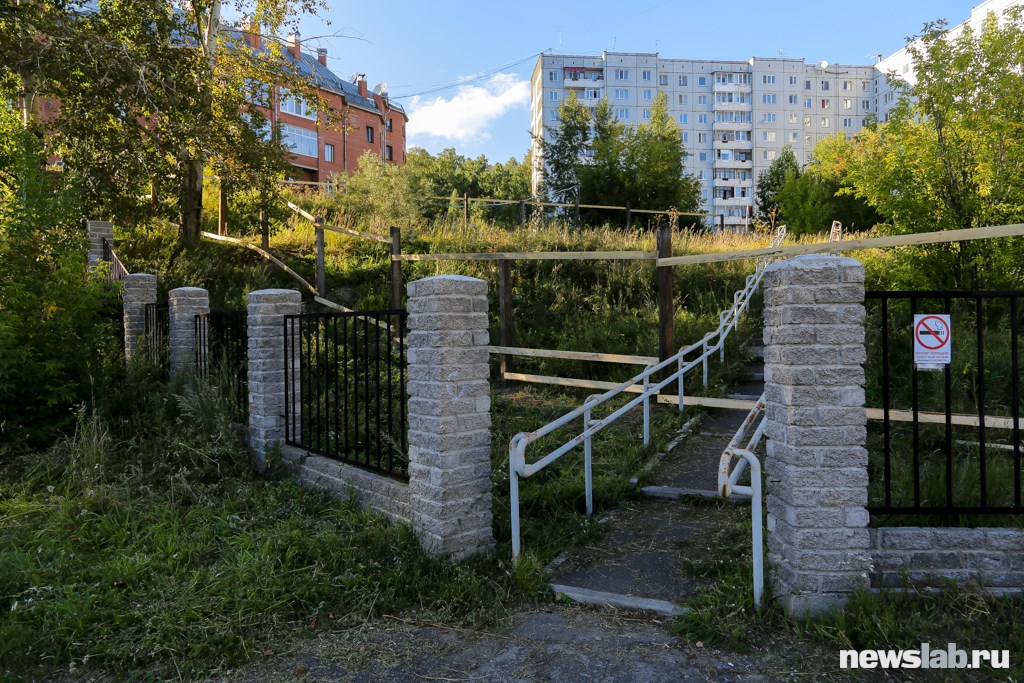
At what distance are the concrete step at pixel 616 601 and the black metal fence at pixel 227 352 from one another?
475 cm

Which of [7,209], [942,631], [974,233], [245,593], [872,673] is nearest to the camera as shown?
[872,673]

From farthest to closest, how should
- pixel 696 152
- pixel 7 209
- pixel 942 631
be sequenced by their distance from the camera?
1. pixel 696 152
2. pixel 7 209
3. pixel 942 631

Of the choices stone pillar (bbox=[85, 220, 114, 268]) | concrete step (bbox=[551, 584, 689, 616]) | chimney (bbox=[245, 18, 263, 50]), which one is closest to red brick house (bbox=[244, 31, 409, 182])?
chimney (bbox=[245, 18, 263, 50])

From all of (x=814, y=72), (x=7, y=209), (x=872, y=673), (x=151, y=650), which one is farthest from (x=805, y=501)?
(x=814, y=72)

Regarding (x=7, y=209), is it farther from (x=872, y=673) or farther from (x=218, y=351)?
(x=872, y=673)

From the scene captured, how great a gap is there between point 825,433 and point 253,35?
51.7 ft

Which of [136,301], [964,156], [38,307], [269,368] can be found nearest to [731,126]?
[964,156]

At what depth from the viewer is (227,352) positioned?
7754mm

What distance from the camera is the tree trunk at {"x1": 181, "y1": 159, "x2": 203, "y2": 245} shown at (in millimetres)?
13156

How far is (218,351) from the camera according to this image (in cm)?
816

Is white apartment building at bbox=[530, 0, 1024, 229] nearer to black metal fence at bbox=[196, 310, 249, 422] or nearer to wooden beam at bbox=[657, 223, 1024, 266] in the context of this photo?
black metal fence at bbox=[196, 310, 249, 422]

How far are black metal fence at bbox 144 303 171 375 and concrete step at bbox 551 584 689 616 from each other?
6765 millimetres

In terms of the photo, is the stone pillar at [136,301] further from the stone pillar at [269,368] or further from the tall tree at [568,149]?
the tall tree at [568,149]

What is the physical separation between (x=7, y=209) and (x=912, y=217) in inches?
428
